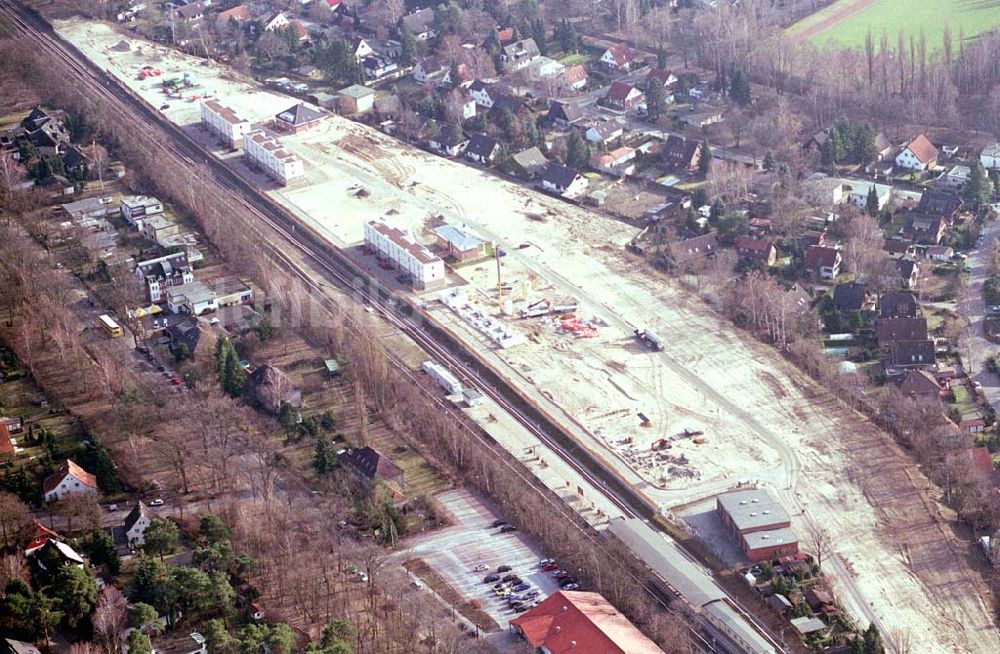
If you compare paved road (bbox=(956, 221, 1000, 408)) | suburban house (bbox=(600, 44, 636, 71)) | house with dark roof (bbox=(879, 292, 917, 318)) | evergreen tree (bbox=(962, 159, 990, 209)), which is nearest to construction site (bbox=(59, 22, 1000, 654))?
house with dark roof (bbox=(879, 292, 917, 318))

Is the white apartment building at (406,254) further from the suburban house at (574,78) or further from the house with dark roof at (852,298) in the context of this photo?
the suburban house at (574,78)

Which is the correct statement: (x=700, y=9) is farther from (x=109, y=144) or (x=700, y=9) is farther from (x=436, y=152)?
(x=109, y=144)

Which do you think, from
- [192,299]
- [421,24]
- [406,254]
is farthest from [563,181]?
[421,24]

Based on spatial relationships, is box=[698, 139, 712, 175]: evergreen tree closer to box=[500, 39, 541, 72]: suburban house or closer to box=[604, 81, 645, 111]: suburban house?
box=[604, 81, 645, 111]: suburban house

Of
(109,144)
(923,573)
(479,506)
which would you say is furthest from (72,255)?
(923,573)

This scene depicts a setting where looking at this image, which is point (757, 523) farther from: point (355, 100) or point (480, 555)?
point (355, 100)

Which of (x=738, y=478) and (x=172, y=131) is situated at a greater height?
(x=172, y=131)
